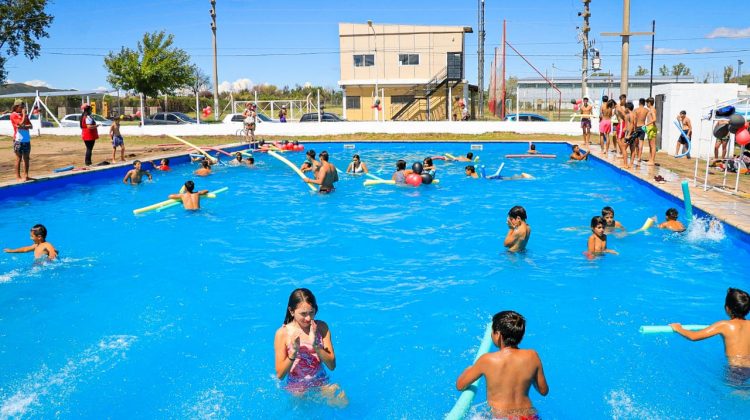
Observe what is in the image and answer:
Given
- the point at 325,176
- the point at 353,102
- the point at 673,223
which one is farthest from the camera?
the point at 353,102

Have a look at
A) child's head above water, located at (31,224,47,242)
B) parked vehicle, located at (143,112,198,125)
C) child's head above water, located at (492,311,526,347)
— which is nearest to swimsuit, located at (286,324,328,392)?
child's head above water, located at (492,311,526,347)

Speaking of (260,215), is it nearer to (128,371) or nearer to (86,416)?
(128,371)

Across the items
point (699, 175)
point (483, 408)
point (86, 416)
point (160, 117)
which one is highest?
point (160, 117)

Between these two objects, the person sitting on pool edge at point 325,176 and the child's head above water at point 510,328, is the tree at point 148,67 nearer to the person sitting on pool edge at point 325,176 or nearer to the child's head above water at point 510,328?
the person sitting on pool edge at point 325,176

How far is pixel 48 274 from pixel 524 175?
43.0 ft

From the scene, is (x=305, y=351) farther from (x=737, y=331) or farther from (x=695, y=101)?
(x=695, y=101)

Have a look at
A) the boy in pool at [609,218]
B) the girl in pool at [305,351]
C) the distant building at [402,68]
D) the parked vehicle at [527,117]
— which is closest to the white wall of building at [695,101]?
the boy in pool at [609,218]

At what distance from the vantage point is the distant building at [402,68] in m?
41.3

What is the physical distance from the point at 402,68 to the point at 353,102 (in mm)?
4551

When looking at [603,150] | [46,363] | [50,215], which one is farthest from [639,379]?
[603,150]

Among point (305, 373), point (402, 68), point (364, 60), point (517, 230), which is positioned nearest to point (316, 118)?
point (364, 60)

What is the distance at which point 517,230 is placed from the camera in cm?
855

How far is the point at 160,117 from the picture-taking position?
111 ft

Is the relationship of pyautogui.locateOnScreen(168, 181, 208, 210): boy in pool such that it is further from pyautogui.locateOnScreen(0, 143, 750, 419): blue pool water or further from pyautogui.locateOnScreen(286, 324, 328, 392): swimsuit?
pyautogui.locateOnScreen(286, 324, 328, 392): swimsuit
